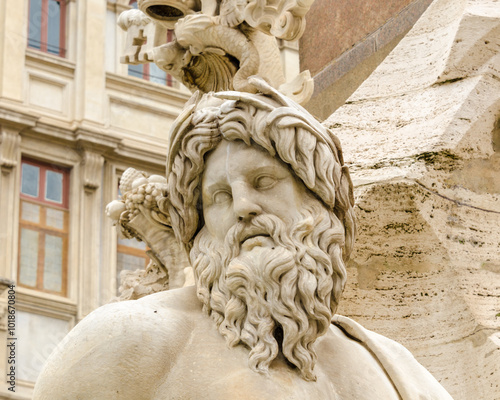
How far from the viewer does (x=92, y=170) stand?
63.6ft

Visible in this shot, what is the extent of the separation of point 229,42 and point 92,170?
14.3 m

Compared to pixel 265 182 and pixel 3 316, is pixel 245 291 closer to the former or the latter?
pixel 265 182

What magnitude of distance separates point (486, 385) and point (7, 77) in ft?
51.5

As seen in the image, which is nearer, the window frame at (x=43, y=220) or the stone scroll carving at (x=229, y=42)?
the stone scroll carving at (x=229, y=42)

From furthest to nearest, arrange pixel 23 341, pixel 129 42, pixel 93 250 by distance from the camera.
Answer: pixel 93 250 < pixel 23 341 < pixel 129 42

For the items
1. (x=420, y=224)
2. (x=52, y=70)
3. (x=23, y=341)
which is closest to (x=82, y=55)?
(x=52, y=70)

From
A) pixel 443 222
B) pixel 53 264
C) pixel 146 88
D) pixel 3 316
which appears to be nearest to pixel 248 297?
pixel 443 222

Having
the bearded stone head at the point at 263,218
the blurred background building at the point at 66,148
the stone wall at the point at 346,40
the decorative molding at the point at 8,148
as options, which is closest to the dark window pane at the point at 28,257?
the blurred background building at the point at 66,148

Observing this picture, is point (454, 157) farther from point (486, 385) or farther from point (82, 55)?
point (82, 55)

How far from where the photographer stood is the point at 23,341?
18.1 m

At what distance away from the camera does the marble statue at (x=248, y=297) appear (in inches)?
130

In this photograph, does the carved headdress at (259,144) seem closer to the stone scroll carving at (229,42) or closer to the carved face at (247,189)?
the carved face at (247,189)

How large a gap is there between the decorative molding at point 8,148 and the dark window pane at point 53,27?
158cm

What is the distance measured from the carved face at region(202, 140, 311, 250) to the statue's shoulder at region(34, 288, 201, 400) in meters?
0.24
